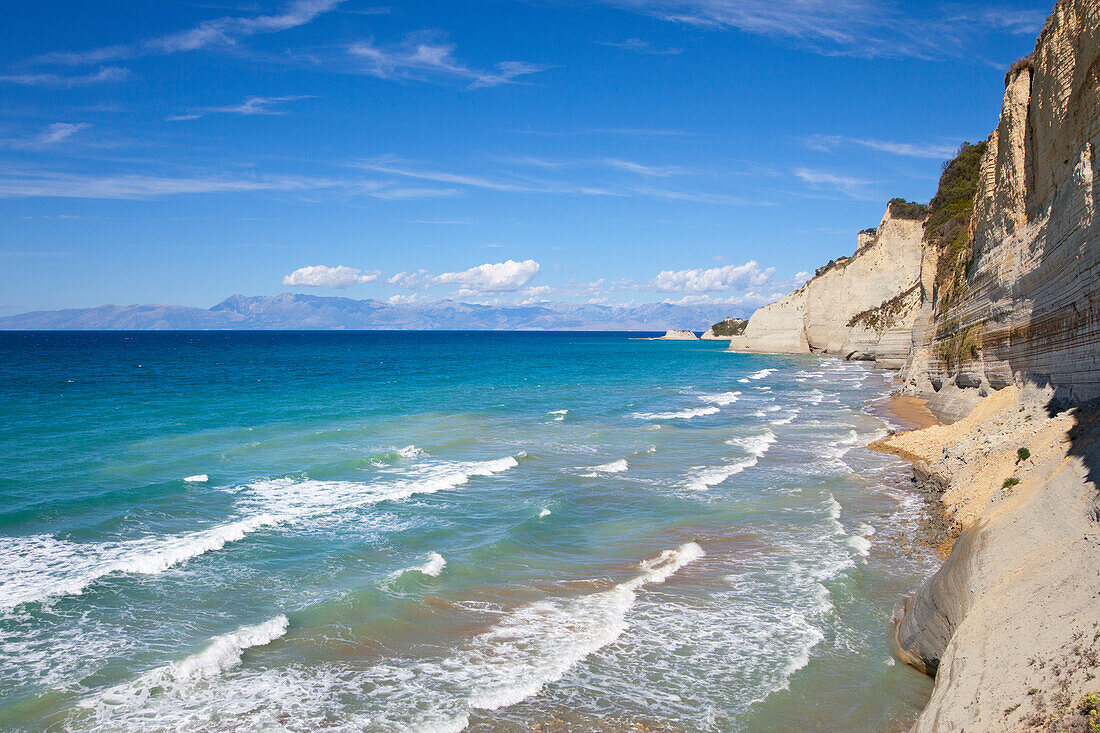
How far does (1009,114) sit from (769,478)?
46.3 ft

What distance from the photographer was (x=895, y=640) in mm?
9914

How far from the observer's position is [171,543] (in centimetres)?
1462

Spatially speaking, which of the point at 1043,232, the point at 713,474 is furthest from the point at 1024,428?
the point at 713,474

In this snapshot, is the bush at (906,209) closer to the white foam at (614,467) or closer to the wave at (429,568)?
the white foam at (614,467)

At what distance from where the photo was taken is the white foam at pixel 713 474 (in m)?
19.8

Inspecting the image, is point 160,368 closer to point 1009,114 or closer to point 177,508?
point 177,508

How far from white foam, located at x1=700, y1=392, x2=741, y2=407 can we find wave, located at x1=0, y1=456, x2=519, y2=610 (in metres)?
23.3

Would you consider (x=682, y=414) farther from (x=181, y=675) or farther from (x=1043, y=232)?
(x=181, y=675)

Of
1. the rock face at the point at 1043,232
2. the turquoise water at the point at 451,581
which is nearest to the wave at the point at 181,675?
the turquoise water at the point at 451,581

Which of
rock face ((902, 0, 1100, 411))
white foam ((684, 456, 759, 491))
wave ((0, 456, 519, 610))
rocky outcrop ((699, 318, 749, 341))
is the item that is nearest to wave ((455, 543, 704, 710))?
white foam ((684, 456, 759, 491))

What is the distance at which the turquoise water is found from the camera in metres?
8.66

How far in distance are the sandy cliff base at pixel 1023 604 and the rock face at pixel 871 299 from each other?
5421cm

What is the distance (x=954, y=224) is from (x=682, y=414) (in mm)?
17723

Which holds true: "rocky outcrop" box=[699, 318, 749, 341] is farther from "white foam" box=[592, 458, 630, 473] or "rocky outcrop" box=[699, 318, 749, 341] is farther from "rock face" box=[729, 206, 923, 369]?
"white foam" box=[592, 458, 630, 473]
